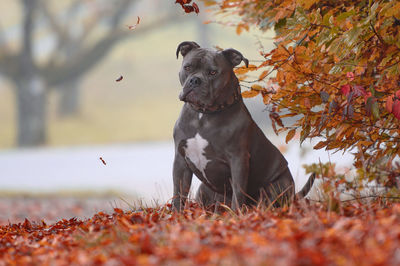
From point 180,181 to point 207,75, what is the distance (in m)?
0.78

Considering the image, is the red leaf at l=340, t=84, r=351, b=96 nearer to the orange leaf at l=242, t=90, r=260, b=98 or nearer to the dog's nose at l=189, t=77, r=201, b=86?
the orange leaf at l=242, t=90, r=260, b=98

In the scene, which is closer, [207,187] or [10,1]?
[207,187]

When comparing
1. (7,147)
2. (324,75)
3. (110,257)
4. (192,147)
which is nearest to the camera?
(110,257)

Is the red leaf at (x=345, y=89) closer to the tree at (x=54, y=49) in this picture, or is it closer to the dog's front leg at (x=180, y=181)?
the dog's front leg at (x=180, y=181)

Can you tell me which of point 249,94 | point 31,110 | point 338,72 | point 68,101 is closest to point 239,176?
point 249,94

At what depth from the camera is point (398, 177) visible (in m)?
4.57

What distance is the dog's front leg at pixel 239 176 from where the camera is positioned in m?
3.37

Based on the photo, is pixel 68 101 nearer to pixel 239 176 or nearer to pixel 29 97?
pixel 29 97

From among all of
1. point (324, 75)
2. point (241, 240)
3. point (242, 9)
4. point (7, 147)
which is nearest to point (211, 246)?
point (241, 240)

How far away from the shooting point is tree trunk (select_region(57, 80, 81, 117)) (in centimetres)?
1922

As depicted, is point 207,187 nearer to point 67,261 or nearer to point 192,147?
point 192,147

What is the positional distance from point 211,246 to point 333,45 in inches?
60.8

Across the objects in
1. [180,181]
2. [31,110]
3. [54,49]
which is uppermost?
[54,49]

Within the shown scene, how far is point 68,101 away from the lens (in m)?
19.3
